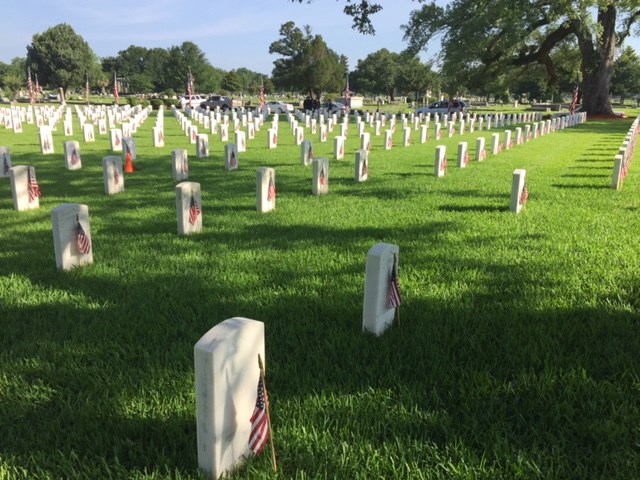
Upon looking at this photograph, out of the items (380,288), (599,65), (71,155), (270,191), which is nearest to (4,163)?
(71,155)

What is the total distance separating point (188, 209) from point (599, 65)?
37196mm

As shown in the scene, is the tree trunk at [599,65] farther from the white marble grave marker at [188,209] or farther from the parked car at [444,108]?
the white marble grave marker at [188,209]

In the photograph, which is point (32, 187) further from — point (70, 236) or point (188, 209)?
point (70, 236)

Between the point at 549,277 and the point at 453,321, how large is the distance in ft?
4.53

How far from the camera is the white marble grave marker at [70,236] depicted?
4.62m

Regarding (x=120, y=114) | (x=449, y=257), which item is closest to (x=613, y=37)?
(x=120, y=114)

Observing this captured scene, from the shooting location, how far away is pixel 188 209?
231 inches

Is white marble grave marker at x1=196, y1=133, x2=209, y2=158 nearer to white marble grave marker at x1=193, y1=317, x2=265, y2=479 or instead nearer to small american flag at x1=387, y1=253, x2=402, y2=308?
small american flag at x1=387, y1=253, x2=402, y2=308

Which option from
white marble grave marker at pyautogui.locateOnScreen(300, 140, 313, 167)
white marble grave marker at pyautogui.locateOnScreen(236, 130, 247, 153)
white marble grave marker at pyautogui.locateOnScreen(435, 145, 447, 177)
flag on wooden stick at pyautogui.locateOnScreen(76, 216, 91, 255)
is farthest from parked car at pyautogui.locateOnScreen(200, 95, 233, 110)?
flag on wooden stick at pyautogui.locateOnScreen(76, 216, 91, 255)

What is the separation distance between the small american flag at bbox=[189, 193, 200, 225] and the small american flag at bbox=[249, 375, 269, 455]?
4.04m

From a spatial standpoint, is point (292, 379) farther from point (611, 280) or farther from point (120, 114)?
point (120, 114)

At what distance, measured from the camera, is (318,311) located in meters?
3.75

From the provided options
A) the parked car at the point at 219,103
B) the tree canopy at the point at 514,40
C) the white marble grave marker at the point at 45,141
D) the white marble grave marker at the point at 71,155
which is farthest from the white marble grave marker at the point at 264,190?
the parked car at the point at 219,103

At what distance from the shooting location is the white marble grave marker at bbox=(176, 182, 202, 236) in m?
5.74
